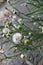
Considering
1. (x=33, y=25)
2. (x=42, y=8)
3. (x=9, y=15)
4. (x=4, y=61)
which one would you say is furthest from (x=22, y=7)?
(x=42, y=8)

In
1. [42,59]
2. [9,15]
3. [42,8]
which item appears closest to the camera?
[42,8]

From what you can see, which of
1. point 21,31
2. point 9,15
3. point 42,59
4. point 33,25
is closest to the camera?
point 21,31

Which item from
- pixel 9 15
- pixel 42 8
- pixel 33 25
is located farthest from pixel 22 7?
pixel 42 8

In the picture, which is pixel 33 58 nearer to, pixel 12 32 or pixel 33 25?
pixel 33 25

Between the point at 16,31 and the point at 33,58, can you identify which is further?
the point at 33,58

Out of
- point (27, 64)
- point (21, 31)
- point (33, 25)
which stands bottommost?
point (27, 64)

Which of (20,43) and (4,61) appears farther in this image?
(4,61)

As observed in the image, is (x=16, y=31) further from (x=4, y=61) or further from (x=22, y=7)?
(x=22, y=7)

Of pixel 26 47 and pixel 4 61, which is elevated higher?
pixel 26 47

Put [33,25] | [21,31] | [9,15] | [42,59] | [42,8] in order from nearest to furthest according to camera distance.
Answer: [21,31] → [42,8] → [42,59] → [33,25] → [9,15]
